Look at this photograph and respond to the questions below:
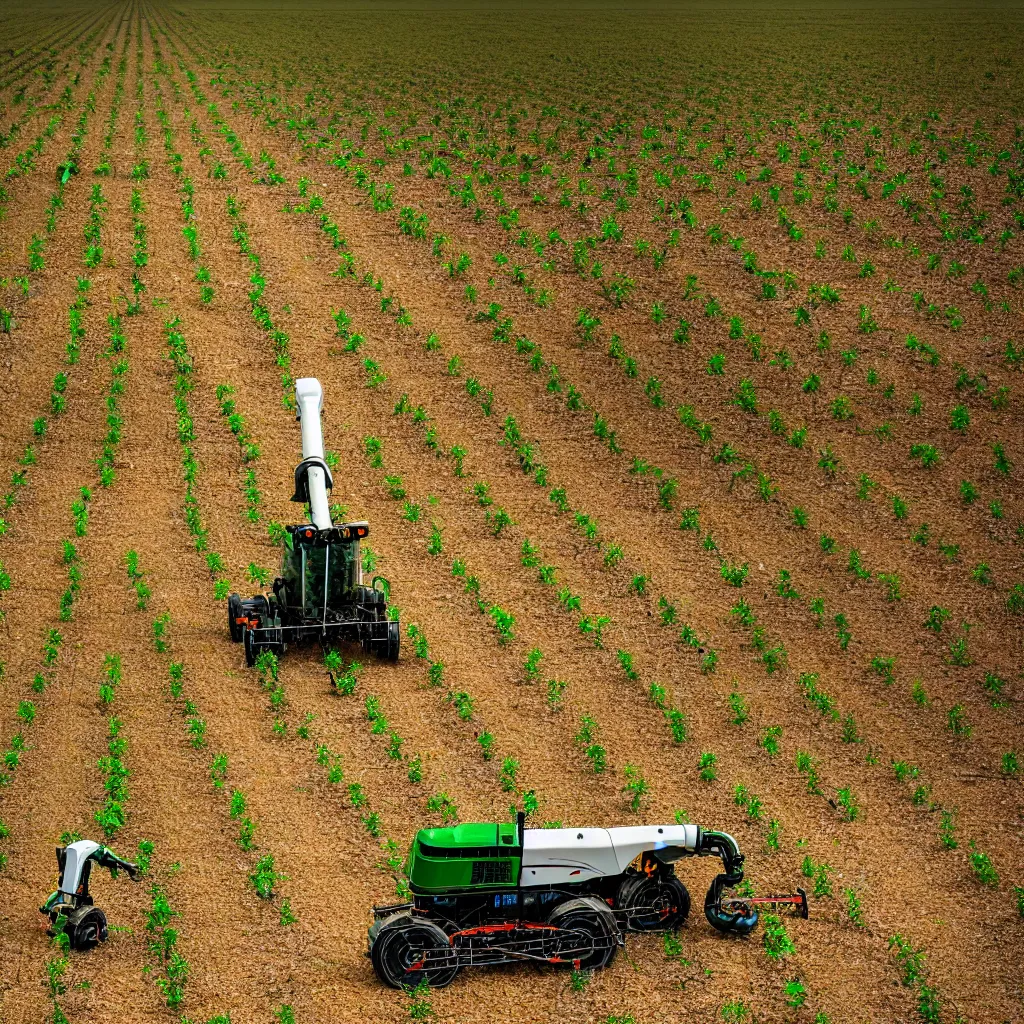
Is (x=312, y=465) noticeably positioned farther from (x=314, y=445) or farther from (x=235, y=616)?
(x=235, y=616)

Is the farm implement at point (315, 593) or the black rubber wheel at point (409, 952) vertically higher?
the farm implement at point (315, 593)

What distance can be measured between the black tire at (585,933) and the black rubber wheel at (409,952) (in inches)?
45.7

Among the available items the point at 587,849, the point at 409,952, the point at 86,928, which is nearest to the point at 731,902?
the point at 587,849

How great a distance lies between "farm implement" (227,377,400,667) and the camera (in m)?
19.7

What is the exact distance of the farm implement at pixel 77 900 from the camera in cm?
1470

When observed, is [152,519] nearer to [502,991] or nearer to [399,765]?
[399,765]

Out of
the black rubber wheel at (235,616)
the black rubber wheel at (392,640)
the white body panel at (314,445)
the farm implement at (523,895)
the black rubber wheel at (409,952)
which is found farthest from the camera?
the black rubber wheel at (235,616)

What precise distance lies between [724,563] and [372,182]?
1988cm

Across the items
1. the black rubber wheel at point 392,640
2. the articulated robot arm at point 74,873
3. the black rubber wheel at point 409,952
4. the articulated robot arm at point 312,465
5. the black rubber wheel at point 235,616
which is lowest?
the black rubber wheel at point 409,952

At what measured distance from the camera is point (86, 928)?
1477cm

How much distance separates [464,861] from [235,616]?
25.7ft

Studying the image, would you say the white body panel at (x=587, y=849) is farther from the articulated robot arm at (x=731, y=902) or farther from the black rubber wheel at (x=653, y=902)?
the articulated robot arm at (x=731, y=902)

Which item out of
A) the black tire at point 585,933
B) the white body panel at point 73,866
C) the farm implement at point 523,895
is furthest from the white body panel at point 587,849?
the white body panel at point 73,866

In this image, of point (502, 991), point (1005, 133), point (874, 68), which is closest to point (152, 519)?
point (502, 991)
